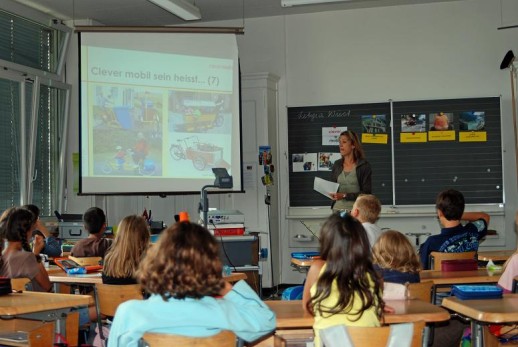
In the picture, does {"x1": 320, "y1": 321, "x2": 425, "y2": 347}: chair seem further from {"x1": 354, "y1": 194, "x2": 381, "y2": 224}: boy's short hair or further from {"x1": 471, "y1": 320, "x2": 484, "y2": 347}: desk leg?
{"x1": 354, "y1": 194, "x2": 381, "y2": 224}: boy's short hair

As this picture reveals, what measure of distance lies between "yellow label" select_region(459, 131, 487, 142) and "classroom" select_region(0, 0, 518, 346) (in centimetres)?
19

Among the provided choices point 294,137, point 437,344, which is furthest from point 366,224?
point 294,137

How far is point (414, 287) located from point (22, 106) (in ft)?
19.4

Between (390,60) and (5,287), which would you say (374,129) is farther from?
(5,287)

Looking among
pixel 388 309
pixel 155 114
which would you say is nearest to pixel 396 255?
pixel 388 309

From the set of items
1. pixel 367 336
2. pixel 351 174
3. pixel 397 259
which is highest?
pixel 351 174

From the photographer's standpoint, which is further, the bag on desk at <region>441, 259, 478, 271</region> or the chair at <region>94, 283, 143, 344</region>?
the bag on desk at <region>441, 259, 478, 271</region>

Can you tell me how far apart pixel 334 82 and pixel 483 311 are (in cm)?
631

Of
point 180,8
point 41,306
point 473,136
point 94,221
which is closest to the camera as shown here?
point 41,306

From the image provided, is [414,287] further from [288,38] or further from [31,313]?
[288,38]

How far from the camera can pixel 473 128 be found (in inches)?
336

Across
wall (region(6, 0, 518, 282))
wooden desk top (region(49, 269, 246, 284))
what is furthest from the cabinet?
wooden desk top (region(49, 269, 246, 284))

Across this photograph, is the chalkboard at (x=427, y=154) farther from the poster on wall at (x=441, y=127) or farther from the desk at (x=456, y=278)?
the desk at (x=456, y=278)

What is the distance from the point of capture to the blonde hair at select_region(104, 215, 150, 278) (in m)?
4.41
